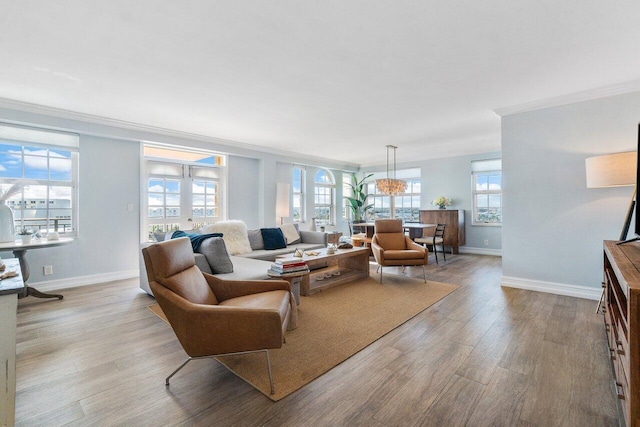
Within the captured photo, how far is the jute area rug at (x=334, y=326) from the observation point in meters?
1.92

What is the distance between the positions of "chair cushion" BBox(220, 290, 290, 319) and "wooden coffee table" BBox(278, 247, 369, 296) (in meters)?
1.24

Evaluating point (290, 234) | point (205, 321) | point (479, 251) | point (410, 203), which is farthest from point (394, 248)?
point (410, 203)

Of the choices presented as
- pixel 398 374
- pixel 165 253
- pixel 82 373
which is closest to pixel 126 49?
pixel 165 253

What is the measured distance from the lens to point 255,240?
4914 millimetres

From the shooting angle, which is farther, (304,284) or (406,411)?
(304,284)

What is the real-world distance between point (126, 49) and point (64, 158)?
110 inches

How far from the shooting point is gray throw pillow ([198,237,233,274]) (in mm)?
3094

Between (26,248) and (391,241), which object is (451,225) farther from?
(26,248)

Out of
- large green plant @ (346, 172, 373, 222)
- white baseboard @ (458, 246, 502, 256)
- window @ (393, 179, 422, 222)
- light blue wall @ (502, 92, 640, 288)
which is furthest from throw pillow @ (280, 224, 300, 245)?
white baseboard @ (458, 246, 502, 256)

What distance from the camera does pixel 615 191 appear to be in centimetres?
328

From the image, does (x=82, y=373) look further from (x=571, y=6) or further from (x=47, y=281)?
(x=571, y=6)

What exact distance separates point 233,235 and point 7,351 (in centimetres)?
333

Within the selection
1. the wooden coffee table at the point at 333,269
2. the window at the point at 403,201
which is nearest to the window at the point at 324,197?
the window at the point at 403,201

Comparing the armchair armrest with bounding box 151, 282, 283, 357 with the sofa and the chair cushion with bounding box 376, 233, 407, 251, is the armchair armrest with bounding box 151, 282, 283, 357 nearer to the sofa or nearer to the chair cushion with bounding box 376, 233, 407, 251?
the sofa
